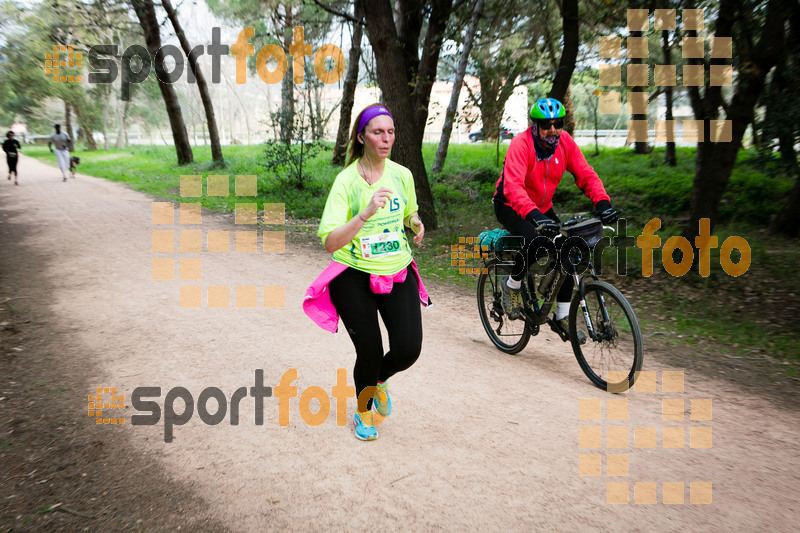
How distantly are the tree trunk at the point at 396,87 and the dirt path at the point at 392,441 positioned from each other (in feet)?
15.3

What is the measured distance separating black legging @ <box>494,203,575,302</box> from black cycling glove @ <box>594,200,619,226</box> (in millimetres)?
547

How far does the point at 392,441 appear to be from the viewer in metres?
3.58

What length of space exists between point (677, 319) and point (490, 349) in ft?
9.01

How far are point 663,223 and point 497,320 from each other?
6746 mm

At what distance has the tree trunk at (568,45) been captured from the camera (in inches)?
357

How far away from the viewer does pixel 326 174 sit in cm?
1780
